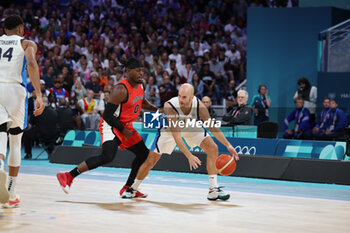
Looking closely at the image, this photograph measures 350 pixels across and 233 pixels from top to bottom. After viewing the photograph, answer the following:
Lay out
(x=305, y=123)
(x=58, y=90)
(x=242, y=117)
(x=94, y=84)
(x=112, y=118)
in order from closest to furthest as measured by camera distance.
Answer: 1. (x=112, y=118)
2. (x=242, y=117)
3. (x=305, y=123)
4. (x=58, y=90)
5. (x=94, y=84)

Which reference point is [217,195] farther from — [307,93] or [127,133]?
[307,93]

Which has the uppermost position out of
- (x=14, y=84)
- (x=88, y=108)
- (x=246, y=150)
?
(x=14, y=84)

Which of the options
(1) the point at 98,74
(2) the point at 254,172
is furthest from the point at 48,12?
(2) the point at 254,172

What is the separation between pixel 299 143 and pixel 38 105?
6.06 metres

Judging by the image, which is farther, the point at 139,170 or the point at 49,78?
the point at 49,78

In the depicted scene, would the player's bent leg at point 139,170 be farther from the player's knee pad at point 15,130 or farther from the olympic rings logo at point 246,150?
the olympic rings logo at point 246,150

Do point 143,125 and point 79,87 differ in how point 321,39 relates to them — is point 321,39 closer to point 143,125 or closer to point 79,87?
point 143,125

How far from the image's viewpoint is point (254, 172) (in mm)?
11023

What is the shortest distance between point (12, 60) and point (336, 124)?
8.69 meters

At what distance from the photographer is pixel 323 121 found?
1370 cm

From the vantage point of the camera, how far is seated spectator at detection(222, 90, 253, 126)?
1238 cm

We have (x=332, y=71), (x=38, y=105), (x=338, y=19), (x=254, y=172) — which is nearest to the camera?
(x=38, y=105)

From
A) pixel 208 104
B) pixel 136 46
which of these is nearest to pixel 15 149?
pixel 208 104

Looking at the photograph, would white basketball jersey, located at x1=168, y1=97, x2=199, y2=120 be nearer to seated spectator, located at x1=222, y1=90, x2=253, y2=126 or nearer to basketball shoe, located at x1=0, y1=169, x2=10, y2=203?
basketball shoe, located at x1=0, y1=169, x2=10, y2=203
